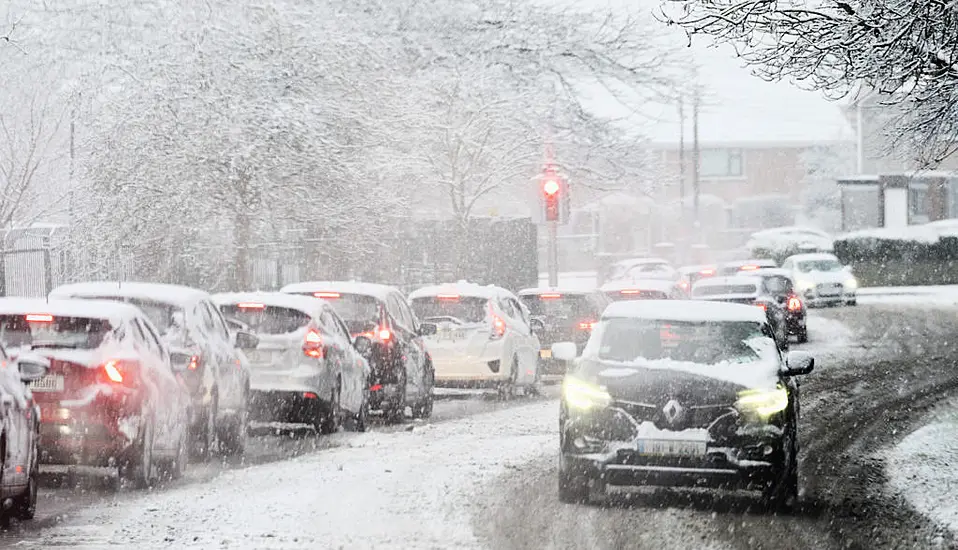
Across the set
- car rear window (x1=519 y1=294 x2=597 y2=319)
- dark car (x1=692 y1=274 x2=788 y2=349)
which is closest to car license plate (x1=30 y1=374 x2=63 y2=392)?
car rear window (x1=519 y1=294 x2=597 y2=319)

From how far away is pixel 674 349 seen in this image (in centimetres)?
1129

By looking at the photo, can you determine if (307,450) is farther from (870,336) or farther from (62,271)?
(870,336)

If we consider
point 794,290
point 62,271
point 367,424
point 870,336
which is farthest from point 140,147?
point 870,336

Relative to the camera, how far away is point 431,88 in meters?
31.8

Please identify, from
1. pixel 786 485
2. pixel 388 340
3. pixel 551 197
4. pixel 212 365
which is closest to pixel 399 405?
pixel 388 340

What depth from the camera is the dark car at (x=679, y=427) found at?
33.4ft

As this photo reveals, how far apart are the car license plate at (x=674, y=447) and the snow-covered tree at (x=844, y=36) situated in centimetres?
296

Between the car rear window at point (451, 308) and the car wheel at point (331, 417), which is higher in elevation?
the car rear window at point (451, 308)

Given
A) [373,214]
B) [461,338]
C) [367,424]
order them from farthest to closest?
[373,214], [461,338], [367,424]

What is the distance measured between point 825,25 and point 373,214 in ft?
59.4

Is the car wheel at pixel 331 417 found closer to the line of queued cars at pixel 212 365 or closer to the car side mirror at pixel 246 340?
the line of queued cars at pixel 212 365

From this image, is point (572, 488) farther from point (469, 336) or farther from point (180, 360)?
point (469, 336)

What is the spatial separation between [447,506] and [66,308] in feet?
10.5

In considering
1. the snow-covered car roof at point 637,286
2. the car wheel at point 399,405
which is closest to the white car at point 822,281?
the snow-covered car roof at point 637,286
